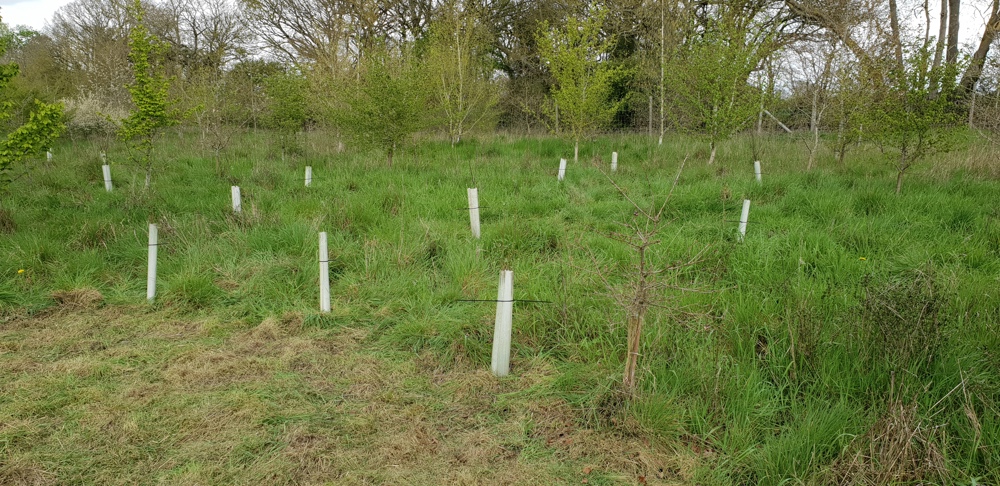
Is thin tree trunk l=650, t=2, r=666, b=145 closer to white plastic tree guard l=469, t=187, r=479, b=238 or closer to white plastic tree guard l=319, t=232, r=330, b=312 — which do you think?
white plastic tree guard l=469, t=187, r=479, b=238

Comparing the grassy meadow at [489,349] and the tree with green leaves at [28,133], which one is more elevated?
the tree with green leaves at [28,133]

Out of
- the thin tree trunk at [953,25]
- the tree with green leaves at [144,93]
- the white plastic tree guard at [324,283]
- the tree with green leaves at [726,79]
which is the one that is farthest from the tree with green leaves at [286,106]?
the thin tree trunk at [953,25]

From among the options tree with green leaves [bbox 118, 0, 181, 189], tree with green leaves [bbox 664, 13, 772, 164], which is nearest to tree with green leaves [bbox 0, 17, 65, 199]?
tree with green leaves [bbox 118, 0, 181, 189]

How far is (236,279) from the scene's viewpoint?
5.57 m

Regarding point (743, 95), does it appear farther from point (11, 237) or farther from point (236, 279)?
point (11, 237)

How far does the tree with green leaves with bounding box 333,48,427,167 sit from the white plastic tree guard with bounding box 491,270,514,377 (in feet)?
28.1

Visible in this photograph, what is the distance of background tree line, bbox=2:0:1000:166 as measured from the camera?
36.6 ft

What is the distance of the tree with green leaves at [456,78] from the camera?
15.4 metres

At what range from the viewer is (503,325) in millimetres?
3627

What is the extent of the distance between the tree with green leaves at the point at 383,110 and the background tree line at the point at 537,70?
41mm

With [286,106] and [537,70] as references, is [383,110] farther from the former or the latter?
[537,70]

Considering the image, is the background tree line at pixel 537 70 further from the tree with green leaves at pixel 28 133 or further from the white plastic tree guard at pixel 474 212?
the white plastic tree guard at pixel 474 212

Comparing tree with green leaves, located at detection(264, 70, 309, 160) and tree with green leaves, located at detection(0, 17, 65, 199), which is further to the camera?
tree with green leaves, located at detection(264, 70, 309, 160)

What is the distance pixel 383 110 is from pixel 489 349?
27.8ft
